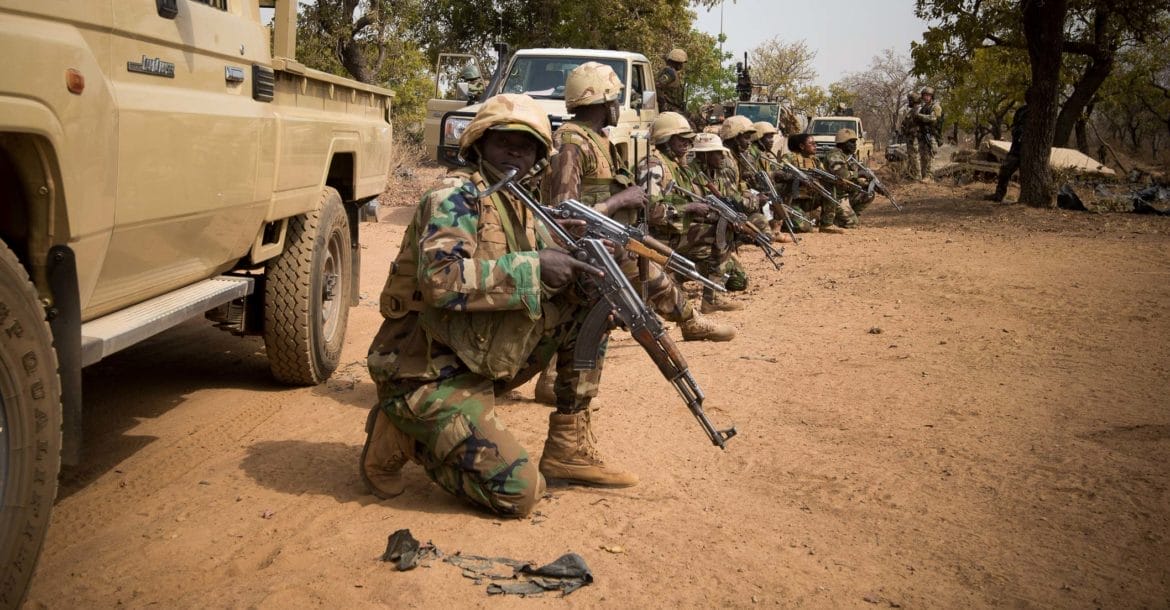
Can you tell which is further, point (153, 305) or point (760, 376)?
point (760, 376)

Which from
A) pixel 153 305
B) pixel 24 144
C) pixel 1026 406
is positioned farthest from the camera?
pixel 1026 406

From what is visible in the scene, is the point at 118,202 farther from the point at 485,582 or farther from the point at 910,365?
the point at 910,365

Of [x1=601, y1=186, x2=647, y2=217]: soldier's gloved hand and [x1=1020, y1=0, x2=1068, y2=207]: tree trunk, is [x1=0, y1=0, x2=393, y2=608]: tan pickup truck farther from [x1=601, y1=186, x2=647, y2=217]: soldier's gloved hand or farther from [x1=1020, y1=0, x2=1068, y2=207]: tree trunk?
[x1=1020, y1=0, x2=1068, y2=207]: tree trunk

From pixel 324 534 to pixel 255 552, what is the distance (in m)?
0.24

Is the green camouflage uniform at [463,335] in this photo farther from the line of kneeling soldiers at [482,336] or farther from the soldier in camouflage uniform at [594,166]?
the soldier in camouflage uniform at [594,166]

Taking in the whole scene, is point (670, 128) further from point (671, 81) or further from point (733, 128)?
point (671, 81)

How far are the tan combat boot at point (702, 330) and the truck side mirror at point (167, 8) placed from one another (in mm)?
2518

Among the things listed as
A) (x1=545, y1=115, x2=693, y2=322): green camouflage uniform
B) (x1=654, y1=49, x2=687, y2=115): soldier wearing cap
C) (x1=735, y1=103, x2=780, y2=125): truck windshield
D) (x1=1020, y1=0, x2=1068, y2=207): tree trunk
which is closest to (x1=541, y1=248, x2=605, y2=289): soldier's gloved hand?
(x1=545, y1=115, x2=693, y2=322): green camouflage uniform

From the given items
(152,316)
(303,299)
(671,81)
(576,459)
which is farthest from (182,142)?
(671,81)

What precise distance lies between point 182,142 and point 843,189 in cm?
1246

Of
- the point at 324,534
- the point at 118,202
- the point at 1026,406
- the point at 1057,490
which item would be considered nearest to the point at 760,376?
the point at 1026,406

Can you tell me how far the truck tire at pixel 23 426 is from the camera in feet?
8.12

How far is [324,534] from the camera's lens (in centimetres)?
345

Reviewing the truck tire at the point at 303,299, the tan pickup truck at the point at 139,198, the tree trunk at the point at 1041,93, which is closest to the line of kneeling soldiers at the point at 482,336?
the tan pickup truck at the point at 139,198
